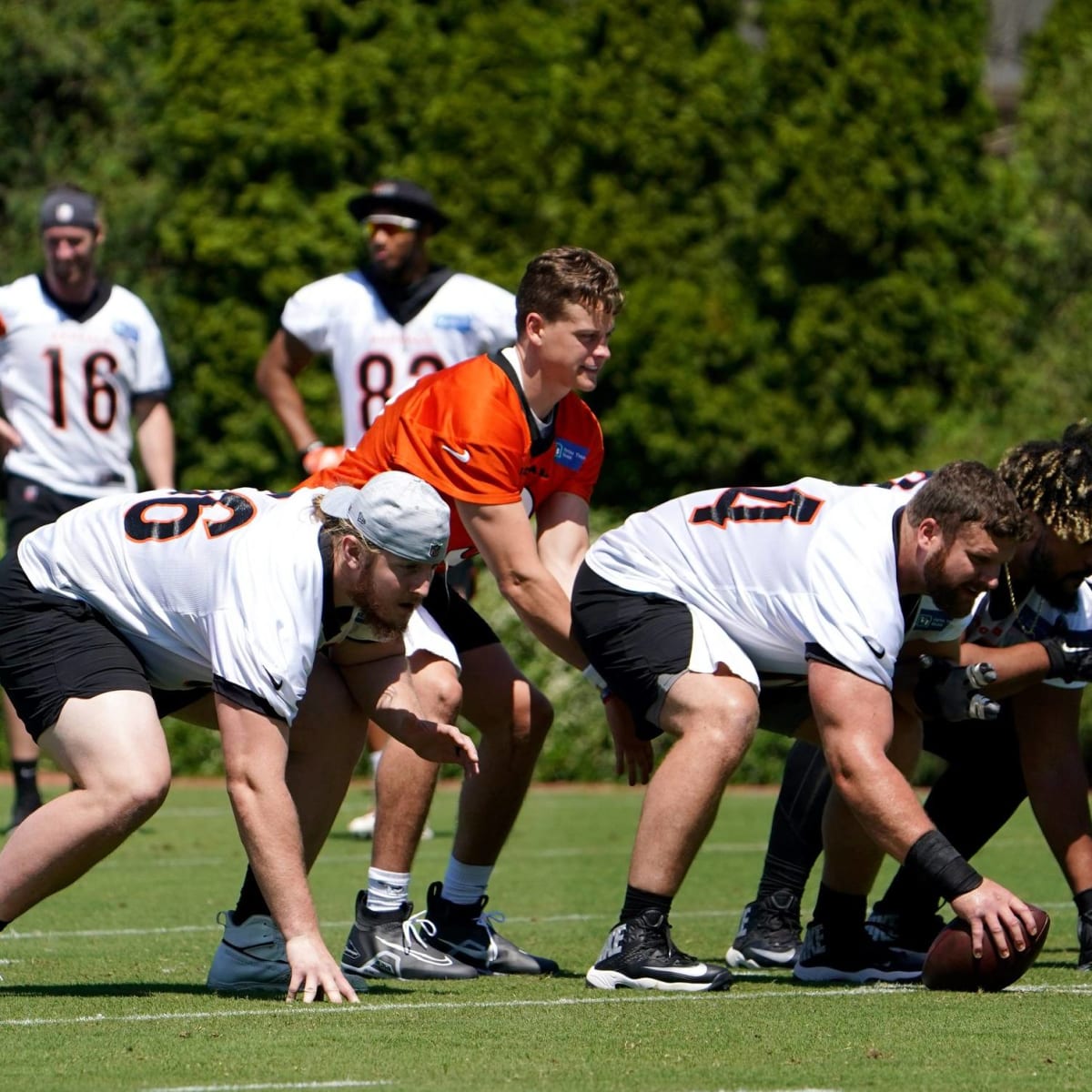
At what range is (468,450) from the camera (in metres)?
5.80

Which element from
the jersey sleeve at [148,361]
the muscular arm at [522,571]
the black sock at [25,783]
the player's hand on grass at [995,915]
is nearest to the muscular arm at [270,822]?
the muscular arm at [522,571]

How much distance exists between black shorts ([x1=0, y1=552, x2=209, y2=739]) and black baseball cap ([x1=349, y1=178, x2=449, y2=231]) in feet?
11.3

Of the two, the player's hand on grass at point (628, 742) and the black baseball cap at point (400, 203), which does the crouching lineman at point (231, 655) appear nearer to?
the player's hand on grass at point (628, 742)

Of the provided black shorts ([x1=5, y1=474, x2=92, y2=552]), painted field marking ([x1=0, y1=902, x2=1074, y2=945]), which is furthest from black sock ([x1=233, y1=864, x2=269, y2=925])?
black shorts ([x1=5, y1=474, x2=92, y2=552])

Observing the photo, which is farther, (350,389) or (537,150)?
(537,150)

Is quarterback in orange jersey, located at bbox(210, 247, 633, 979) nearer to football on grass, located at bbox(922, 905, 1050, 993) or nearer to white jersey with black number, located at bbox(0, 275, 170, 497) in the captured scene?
football on grass, located at bbox(922, 905, 1050, 993)

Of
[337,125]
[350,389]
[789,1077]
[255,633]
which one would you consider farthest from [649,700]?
[337,125]

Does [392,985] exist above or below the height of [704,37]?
below

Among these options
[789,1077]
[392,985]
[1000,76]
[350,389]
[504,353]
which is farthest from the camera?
[1000,76]

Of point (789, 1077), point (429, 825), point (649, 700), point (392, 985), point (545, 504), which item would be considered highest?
point (545, 504)

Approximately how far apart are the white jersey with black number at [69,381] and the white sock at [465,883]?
12.7 ft

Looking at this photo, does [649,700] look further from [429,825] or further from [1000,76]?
[1000,76]

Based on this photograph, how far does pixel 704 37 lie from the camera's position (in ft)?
63.0

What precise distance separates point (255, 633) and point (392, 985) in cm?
127
